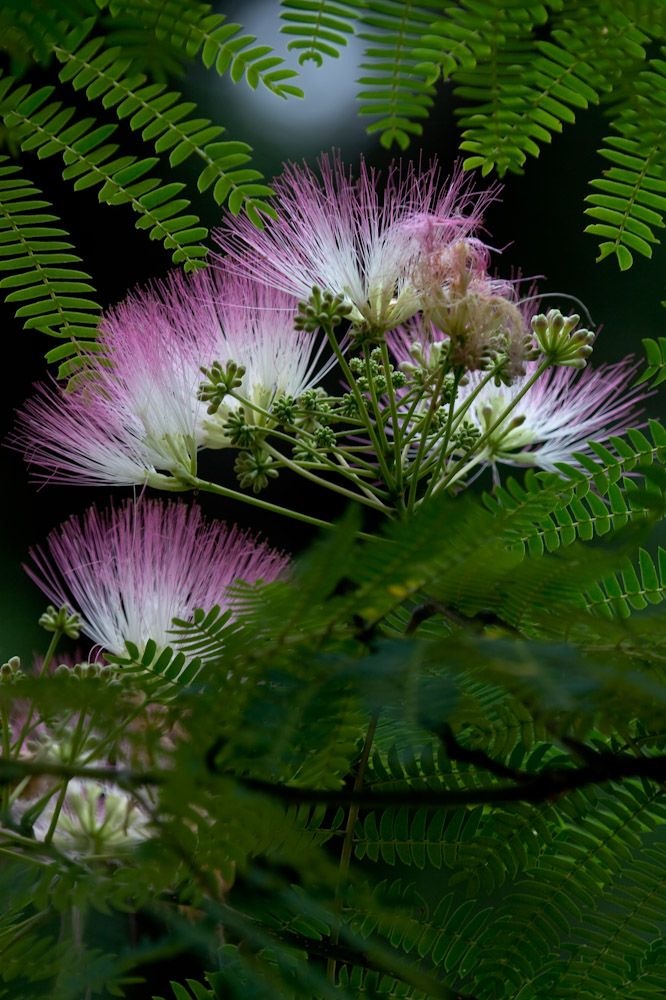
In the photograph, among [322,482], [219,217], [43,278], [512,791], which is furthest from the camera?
[219,217]

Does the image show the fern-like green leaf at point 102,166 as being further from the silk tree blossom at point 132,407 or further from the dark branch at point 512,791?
the dark branch at point 512,791

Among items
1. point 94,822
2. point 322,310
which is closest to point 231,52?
point 322,310

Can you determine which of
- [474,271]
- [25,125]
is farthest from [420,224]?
[25,125]

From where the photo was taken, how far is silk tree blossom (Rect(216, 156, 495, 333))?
709 mm

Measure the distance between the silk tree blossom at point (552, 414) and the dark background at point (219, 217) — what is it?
1464 mm

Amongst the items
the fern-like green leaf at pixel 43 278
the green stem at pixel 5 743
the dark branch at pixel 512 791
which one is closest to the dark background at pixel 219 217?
the fern-like green leaf at pixel 43 278

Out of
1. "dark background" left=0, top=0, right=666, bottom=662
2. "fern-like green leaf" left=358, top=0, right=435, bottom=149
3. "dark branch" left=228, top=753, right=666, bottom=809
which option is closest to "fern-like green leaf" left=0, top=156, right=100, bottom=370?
"fern-like green leaf" left=358, top=0, right=435, bottom=149

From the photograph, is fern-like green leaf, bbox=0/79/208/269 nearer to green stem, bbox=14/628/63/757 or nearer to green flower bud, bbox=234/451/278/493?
green flower bud, bbox=234/451/278/493

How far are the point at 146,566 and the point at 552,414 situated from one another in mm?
355

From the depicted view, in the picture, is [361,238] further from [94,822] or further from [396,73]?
[94,822]

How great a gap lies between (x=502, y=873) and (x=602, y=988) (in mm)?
83

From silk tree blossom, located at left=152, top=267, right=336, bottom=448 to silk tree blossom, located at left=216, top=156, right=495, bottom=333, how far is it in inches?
1.0

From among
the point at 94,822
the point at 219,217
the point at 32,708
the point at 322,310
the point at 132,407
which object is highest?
the point at 219,217

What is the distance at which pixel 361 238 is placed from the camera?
739 mm
